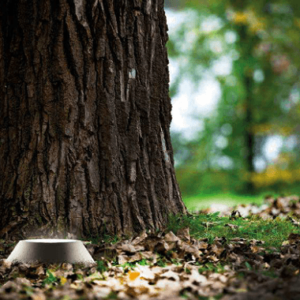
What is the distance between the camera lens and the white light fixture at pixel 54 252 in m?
3.68

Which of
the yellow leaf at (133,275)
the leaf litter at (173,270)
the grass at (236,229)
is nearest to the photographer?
the leaf litter at (173,270)

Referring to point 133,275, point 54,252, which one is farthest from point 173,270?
point 54,252

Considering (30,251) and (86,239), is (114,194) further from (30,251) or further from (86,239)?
(30,251)

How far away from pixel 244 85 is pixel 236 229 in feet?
42.2

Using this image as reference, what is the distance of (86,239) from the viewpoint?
14.1 feet

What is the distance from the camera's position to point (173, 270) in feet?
11.5

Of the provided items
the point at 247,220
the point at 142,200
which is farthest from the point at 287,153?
the point at 142,200

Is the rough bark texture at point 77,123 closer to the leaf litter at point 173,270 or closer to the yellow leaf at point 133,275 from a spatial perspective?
the leaf litter at point 173,270

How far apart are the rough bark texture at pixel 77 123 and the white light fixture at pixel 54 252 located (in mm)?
573

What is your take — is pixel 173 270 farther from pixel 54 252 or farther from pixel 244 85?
pixel 244 85

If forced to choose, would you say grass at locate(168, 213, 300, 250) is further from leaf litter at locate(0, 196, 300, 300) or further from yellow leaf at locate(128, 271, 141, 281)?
yellow leaf at locate(128, 271, 141, 281)

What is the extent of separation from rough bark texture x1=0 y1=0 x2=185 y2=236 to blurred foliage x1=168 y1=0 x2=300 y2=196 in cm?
1188

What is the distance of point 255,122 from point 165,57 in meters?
12.6

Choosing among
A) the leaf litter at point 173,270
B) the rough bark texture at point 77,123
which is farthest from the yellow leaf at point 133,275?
the rough bark texture at point 77,123
